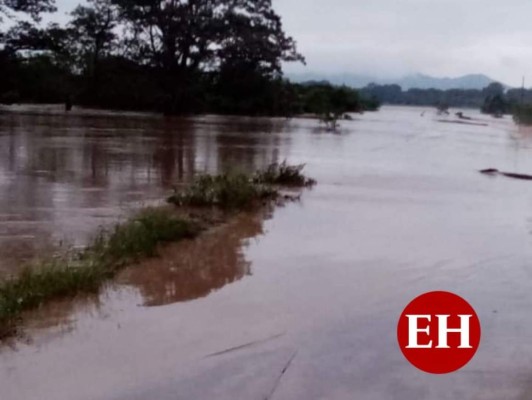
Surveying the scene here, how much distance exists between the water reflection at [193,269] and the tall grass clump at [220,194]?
1807 millimetres

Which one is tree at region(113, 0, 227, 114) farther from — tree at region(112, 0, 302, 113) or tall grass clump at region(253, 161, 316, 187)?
tall grass clump at region(253, 161, 316, 187)

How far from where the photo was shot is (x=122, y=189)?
15.4m

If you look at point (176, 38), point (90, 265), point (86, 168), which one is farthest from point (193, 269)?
point (176, 38)

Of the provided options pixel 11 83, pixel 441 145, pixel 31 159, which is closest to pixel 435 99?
pixel 11 83

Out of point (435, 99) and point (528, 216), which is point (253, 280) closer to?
point (528, 216)

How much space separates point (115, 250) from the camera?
8.98 meters

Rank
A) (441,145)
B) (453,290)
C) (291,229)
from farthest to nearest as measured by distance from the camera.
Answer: (441,145) → (291,229) → (453,290)

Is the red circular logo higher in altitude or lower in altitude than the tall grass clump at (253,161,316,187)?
higher

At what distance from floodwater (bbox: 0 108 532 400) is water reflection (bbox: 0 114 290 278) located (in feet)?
0.25

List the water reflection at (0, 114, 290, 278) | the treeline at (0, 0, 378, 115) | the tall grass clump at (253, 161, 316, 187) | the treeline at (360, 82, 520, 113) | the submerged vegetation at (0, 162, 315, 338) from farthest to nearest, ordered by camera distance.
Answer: the treeline at (360, 82, 520, 113) → the treeline at (0, 0, 378, 115) → the tall grass clump at (253, 161, 316, 187) → the water reflection at (0, 114, 290, 278) → the submerged vegetation at (0, 162, 315, 338)

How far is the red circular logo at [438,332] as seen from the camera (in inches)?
164

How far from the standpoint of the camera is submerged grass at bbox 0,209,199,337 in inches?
275

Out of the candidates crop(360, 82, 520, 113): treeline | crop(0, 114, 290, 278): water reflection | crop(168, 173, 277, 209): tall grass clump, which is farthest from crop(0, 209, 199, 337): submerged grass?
crop(360, 82, 520, 113): treeline

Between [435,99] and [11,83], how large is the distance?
100992 millimetres
